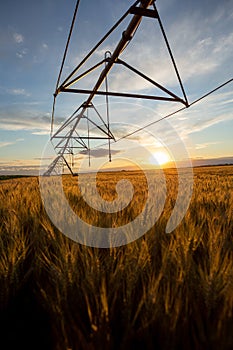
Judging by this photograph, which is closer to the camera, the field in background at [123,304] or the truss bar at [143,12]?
the field in background at [123,304]

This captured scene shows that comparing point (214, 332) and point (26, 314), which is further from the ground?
point (214, 332)

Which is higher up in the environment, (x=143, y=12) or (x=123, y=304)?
(x=143, y=12)

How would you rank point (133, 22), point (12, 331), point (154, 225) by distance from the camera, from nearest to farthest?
point (12, 331) < point (154, 225) < point (133, 22)

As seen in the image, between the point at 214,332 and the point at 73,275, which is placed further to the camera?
the point at 73,275

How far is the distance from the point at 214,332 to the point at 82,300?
20.4 inches

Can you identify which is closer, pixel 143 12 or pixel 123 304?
pixel 123 304

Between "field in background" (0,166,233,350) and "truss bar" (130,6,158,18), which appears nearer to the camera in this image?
"field in background" (0,166,233,350)

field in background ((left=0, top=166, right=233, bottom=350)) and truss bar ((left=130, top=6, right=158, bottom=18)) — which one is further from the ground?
truss bar ((left=130, top=6, right=158, bottom=18))

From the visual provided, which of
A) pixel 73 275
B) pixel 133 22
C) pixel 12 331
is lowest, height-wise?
pixel 12 331

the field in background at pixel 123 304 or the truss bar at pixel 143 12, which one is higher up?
the truss bar at pixel 143 12

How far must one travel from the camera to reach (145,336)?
0.71 meters

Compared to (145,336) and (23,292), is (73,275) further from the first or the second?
(145,336)

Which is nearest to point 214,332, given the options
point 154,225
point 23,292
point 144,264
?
point 144,264

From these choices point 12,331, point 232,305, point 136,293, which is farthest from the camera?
point 136,293
